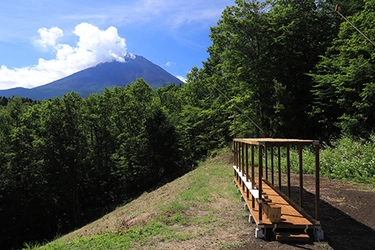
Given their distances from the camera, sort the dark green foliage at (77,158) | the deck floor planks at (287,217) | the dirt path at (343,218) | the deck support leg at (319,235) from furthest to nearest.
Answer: the dark green foliage at (77,158) < the deck floor planks at (287,217) < the deck support leg at (319,235) < the dirt path at (343,218)

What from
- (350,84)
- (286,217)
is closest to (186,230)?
(286,217)

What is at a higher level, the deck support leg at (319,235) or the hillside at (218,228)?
the deck support leg at (319,235)

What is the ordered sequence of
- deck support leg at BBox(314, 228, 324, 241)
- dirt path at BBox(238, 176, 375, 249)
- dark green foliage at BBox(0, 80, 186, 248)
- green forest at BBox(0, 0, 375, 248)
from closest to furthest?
1. dirt path at BBox(238, 176, 375, 249)
2. deck support leg at BBox(314, 228, 324, 241)
3. green forest at BBox(0, 0, 375, 248)
4. dark green foliage at BBox(0, 80, 186, 248)

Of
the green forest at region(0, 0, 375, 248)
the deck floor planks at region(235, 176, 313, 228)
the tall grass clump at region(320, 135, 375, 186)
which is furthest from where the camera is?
the green forest at region(0, 0, 375, 248)

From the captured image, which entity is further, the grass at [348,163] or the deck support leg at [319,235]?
the grass at [348,163]

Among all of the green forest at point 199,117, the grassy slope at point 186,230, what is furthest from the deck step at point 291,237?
the green forest at point 199,117

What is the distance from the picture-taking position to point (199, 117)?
30.2 meters

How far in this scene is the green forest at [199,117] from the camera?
1759cm

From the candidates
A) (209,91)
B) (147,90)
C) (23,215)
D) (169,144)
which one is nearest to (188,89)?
(209,91)

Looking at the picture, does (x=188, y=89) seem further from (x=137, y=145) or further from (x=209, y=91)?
(x=137, y=145)

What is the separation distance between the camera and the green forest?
1759 centimetres

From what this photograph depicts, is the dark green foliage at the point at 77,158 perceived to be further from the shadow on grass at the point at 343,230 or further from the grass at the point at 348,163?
the shadow on grass at the point at 343,230

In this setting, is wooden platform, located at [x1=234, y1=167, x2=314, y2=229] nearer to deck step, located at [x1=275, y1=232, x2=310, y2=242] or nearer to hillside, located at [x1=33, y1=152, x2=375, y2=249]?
deck step, located at [x1=275, y1=232, x2=310, y2=242]

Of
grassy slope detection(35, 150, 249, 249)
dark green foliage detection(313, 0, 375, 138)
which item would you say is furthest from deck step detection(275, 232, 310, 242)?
dark green foliage detection(313, 0, 375, 138)
